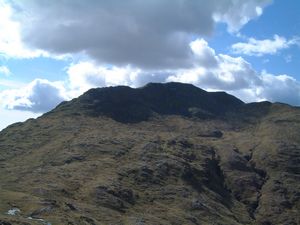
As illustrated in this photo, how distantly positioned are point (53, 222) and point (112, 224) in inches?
1304

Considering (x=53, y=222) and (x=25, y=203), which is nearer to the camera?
(x=53, y=222)

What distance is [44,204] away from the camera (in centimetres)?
19675

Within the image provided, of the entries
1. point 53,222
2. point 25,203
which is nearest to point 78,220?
point 53,222

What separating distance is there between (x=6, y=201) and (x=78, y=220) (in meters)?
33.5

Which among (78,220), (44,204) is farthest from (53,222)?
(44,204)

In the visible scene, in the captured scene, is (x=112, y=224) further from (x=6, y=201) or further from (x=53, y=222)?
(x=6, y=201)

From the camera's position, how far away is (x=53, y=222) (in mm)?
172125

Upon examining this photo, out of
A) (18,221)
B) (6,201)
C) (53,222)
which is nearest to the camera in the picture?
(18,221)

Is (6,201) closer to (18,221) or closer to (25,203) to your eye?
(25,203)

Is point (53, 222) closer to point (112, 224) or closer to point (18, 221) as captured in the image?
point (18, 221)

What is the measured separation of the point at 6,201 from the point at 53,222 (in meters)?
32.0

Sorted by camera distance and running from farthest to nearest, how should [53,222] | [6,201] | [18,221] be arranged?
[6,201] → [53,222] → [18,221]

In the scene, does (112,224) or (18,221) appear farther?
(112,224)

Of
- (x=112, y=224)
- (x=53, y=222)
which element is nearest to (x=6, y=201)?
(x=53, y=222)
